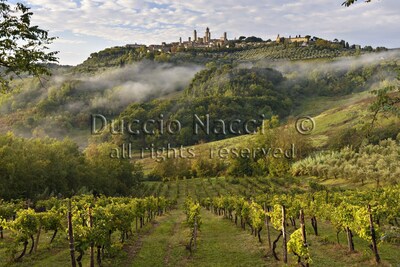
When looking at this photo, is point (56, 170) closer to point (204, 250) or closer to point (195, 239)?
point (195, 239)

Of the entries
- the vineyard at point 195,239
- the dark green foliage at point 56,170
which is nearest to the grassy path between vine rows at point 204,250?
the vineyard at point 195,239

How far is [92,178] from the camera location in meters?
65.9

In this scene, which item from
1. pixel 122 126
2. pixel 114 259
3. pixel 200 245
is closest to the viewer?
pixel 114 259

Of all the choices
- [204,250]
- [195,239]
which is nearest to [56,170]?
[195,239]

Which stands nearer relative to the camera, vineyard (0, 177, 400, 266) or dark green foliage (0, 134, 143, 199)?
vineyard (0, 177, 400, 266)

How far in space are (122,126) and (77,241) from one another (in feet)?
547

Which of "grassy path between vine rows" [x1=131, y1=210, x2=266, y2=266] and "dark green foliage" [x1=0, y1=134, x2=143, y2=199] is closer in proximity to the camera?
"grassy path between vine rows" [x1=131, y1=210, x2=266, y2=266]

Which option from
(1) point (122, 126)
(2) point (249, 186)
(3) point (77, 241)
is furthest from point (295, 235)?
(1) point (122, 126)

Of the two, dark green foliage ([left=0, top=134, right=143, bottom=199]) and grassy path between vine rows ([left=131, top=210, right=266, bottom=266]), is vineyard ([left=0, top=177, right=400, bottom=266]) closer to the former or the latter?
grassy path between vine rows ([left=131, top=210, right=266, bottom=266])

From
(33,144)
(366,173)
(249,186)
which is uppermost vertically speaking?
(33,144)

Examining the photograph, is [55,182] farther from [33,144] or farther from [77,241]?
[77,241]

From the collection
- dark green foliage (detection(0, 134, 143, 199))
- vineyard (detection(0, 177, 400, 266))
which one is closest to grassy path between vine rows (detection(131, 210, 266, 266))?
vineyard (detection(0, 177, 400, 266))

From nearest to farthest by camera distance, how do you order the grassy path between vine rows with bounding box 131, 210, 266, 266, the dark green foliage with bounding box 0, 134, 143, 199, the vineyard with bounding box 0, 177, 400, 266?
the vineyard with bounding box 0, 177, 400, 266, the grassy path between vine rows with bounding box 131, 210, 266, 266, the dark green foliage with bounding box 0, 134, 143, 199

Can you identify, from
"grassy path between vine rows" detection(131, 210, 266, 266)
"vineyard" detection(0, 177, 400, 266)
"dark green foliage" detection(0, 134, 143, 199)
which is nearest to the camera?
"vineyard" detection(0, 177, 400, 266)
